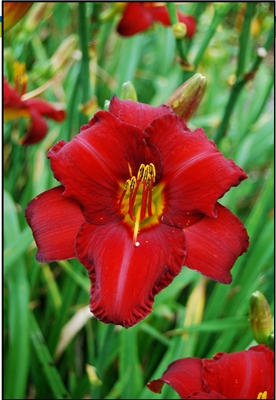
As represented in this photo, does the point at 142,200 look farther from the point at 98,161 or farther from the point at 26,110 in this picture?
the point at 26,110

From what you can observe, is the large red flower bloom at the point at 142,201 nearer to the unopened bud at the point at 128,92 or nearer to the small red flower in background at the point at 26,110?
the unopened bud at the point at 128,92

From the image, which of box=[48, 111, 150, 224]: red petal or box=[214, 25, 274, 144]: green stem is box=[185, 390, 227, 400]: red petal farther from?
box=[214, 25, 274, 144]: green stem

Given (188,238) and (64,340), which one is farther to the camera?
(64,340)

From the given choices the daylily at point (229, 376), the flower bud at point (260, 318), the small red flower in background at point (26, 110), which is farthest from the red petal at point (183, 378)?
the small red flower in background at point (26, 110)

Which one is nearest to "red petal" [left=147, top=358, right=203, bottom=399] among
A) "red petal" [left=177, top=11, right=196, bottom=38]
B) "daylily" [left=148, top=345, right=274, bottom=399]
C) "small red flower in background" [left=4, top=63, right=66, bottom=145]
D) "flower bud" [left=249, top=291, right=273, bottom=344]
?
"daylily" [left=148, top=345, right=274, bottom=399]

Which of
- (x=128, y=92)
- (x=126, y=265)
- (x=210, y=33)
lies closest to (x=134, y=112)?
(x=128, y=92)

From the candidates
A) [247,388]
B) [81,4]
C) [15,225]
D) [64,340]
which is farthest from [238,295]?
[81,4]

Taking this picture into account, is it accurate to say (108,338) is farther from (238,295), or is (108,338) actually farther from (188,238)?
(238,295)
